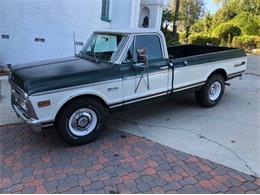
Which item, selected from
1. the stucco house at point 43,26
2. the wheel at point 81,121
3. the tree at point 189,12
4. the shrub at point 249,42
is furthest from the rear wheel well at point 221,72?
the tree at point 189,12

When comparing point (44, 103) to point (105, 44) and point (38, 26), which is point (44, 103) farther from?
point (38, 26)

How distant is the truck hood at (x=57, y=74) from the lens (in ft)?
13.3

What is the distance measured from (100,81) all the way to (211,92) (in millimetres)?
3034

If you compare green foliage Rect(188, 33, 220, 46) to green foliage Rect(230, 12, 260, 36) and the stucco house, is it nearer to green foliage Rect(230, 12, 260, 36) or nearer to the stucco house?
green foliage Rect(230, 12, 260, 36)

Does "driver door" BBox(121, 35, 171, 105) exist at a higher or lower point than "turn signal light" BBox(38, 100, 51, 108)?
higher

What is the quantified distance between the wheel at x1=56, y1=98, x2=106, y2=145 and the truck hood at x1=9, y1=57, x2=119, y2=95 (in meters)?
0.35

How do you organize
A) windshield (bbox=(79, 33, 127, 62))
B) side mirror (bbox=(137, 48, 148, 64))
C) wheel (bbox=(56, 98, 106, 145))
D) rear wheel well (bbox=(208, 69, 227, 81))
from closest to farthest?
wheel (bbox=(56, 98, 106, 145)) → side mirror (bbox=(137, 48, 148, 64)) → windshield (bbox=(79, 33, 127, 62)) → rear wheel well (bbox=(208, 69, 227, 81))

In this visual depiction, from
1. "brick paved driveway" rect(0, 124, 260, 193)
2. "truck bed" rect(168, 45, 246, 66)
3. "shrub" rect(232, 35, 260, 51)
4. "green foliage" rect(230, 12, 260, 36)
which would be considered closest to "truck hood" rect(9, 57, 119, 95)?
"brick paved driveway" rect(0, 124, 260, 193)

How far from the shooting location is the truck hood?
4051 mm

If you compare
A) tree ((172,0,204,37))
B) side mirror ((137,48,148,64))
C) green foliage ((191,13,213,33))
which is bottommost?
side mirror ((137,48,148,64))

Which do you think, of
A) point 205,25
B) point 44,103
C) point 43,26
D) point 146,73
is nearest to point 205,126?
point 146,73

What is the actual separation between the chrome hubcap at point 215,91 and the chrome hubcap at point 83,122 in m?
3.03

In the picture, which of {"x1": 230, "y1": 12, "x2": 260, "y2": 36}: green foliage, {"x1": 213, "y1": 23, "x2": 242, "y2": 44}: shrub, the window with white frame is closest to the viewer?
the window with white frame

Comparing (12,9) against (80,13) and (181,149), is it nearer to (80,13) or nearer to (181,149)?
(80,13)
